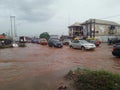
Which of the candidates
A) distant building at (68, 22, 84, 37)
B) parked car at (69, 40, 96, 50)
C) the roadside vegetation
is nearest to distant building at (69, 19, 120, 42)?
distant building at (68, 22, 84, 37)

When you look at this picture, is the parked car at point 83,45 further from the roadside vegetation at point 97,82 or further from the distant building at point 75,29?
the distant building at point 75,29

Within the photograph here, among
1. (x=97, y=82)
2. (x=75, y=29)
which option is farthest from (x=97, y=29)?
(x=97, y=82)

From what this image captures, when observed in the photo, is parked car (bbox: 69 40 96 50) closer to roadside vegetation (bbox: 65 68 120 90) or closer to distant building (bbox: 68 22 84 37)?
roadside vegetation (bbox: 65 68 120 90)

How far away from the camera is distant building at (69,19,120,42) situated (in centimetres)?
6298

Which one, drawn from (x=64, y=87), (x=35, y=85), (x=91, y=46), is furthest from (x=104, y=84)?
(x=91, y=46)

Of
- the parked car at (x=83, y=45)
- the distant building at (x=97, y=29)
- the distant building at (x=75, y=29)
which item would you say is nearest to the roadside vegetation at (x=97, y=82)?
the parked car at (x=83, y=45)

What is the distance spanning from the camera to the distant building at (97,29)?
62984 mm

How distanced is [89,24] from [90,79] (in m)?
58.8

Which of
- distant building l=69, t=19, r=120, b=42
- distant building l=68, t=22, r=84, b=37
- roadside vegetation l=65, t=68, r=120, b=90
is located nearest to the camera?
roadside vegetation l=65, t=68, r=120, b=90

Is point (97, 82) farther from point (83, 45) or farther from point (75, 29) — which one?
point (75, 29)

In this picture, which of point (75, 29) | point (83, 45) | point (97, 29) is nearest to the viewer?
point (83, 45)

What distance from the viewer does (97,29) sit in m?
65.5

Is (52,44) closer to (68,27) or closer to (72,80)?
(72,80)

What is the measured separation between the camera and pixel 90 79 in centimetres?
662
